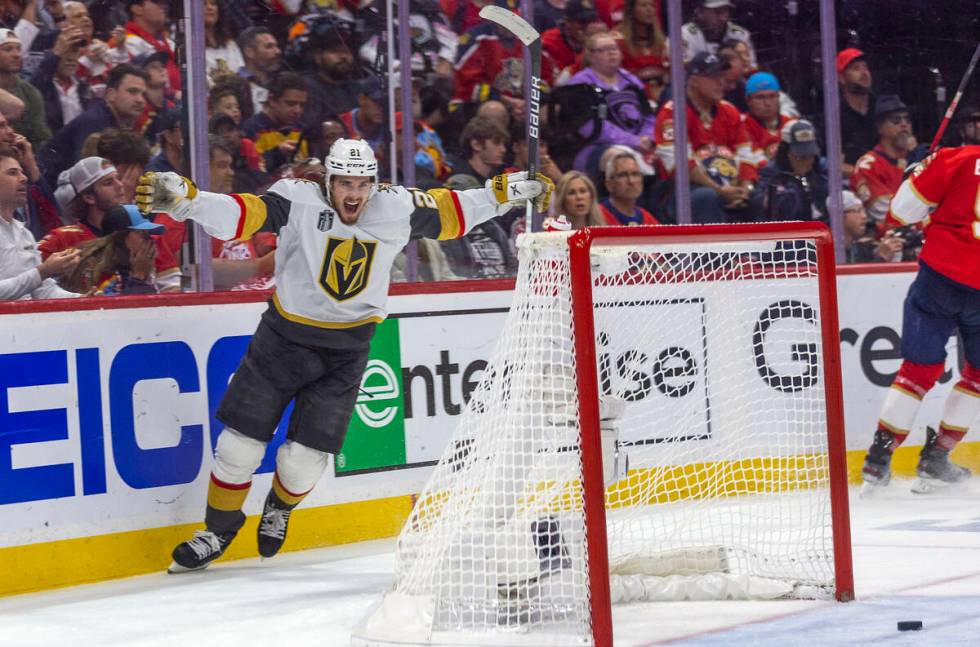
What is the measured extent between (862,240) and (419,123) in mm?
2168

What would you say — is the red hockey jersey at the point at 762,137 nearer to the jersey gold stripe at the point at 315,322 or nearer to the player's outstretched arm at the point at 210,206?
the jersey gold stripe at the point at 315,322

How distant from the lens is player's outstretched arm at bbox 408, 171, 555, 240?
420 cm

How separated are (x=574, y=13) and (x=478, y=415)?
3.12 metres

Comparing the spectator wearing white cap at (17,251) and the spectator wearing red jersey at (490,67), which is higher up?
the spectator wearing red jersey at (490,67)

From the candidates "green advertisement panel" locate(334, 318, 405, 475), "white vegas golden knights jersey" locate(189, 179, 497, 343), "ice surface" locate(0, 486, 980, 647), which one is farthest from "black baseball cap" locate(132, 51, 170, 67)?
"ice surface" locate(0, 486, 980, 647)

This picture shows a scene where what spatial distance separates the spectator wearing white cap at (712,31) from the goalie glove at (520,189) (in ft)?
7.03

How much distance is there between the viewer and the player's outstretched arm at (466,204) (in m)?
4.20

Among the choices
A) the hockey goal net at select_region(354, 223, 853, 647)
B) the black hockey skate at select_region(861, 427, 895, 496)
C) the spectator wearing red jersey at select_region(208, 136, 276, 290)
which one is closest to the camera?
the hockey goal net at select_region(354, 223, 853, 647)

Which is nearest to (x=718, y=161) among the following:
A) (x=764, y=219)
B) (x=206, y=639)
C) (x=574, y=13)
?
(x=764, y=219)

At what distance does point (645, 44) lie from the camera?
20.3 feet

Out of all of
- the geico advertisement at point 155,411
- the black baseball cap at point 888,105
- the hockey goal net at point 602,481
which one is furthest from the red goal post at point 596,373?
the black baseball cap at point 888,105

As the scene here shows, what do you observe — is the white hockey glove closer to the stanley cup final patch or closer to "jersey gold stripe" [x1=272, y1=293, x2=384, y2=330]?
the stanley cup final patch

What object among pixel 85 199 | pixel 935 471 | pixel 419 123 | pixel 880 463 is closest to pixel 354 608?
pixel 85 199

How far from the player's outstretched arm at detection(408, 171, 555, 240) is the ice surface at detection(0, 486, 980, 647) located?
1.00 meters
